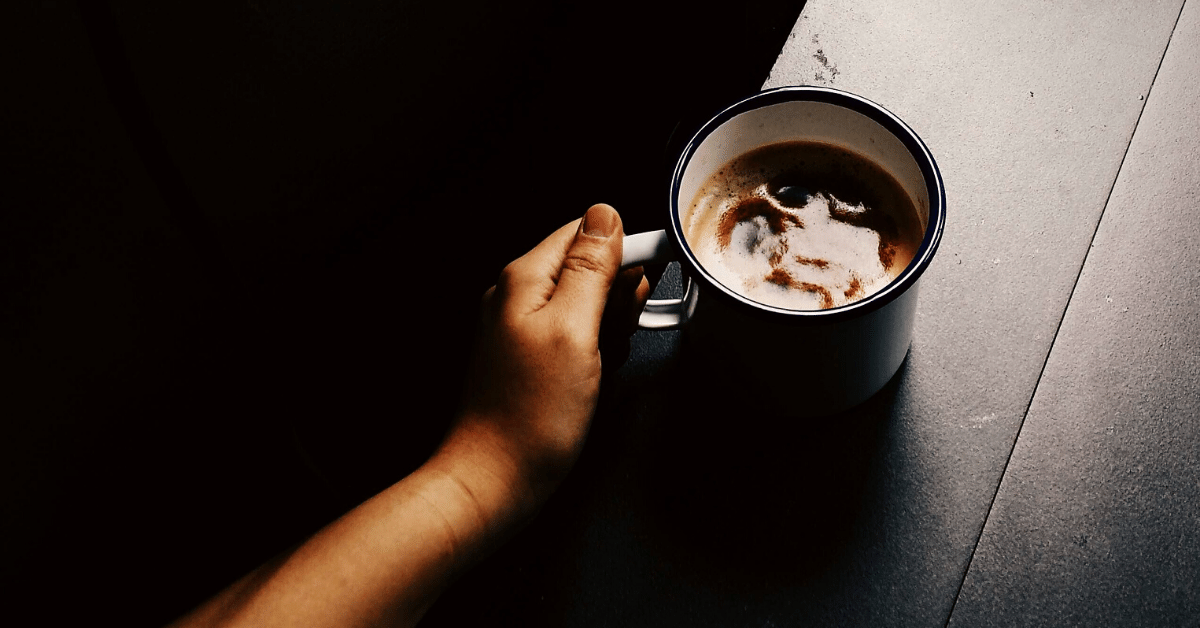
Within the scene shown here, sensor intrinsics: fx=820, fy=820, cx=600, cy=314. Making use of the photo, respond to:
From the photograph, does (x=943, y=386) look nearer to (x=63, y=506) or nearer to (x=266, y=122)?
(x=266, y=122)

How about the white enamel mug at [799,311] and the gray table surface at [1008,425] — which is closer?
the white enamel mug at [799,311]

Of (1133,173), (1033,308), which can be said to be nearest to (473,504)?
(1033,308)

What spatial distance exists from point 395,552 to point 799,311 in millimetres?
253

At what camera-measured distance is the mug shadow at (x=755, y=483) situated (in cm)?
51

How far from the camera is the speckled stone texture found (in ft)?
1.60

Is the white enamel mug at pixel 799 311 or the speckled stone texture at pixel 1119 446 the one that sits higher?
the white enamel mug at pixel 799 311

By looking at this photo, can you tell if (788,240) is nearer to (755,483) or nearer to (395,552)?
(755,483)

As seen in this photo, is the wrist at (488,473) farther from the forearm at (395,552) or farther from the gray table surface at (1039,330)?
the gray table surface at (1039,330)

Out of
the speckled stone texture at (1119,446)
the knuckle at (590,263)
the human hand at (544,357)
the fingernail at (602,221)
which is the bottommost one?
the speckled stone texture at (1119,446)

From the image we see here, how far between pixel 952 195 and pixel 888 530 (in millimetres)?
233

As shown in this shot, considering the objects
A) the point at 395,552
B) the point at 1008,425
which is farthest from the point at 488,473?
the point at 1008,425

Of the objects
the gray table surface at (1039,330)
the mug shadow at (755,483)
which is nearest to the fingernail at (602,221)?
the mug shadow at (755,483)

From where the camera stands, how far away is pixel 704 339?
468 millimetres

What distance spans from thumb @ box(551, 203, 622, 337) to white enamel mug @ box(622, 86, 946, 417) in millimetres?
18
